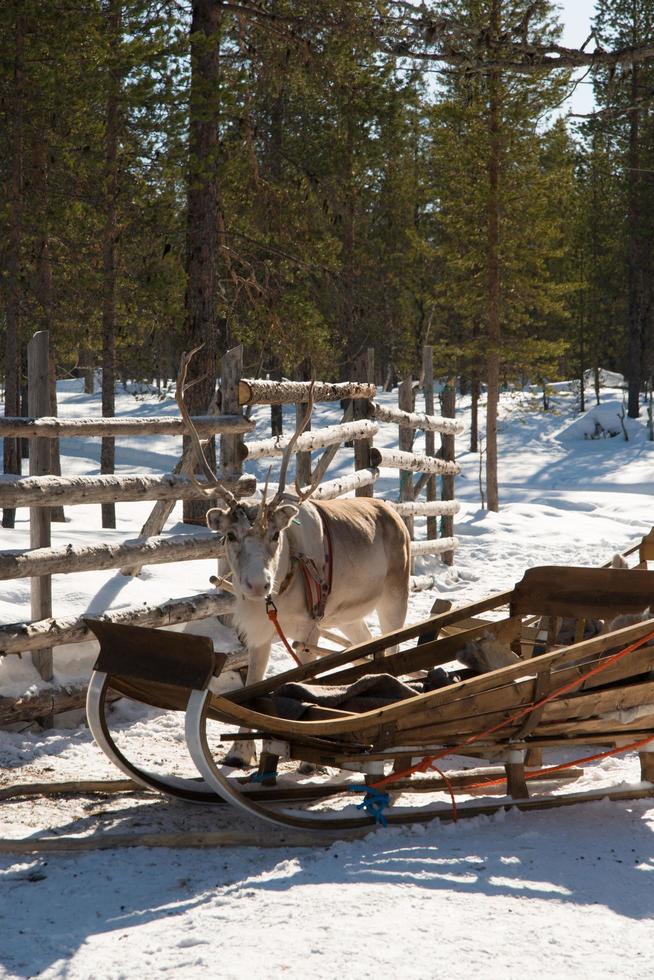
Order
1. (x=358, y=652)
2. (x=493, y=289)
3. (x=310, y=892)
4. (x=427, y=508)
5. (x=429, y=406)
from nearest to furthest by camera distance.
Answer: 1. (x=310, y=892)
2. (x=358, y=652)
3. (x=427, y=508)
4. (x=429, y=406)
5. (x=493, y=289)

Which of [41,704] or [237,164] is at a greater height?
[237,164]

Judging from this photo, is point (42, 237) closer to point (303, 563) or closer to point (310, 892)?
point (303, 563)

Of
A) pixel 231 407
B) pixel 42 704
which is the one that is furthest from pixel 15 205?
pixel 42 704

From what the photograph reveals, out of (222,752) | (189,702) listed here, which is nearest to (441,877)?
(189,702)

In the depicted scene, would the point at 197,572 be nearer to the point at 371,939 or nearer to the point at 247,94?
the point at 371,939

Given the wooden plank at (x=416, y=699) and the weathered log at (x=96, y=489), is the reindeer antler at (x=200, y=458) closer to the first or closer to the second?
the weathered log at (x=96, y=489)

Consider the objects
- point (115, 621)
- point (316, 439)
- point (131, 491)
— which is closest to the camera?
point (115, 621)

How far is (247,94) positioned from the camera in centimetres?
1097

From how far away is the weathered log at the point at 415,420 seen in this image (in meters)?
9.97

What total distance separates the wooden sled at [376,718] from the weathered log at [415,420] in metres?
5.52

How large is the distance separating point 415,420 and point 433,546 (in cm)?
144

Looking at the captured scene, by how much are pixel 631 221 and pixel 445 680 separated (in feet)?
94.7

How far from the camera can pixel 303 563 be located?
17.3 feet

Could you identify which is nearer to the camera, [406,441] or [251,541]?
[251,541]
